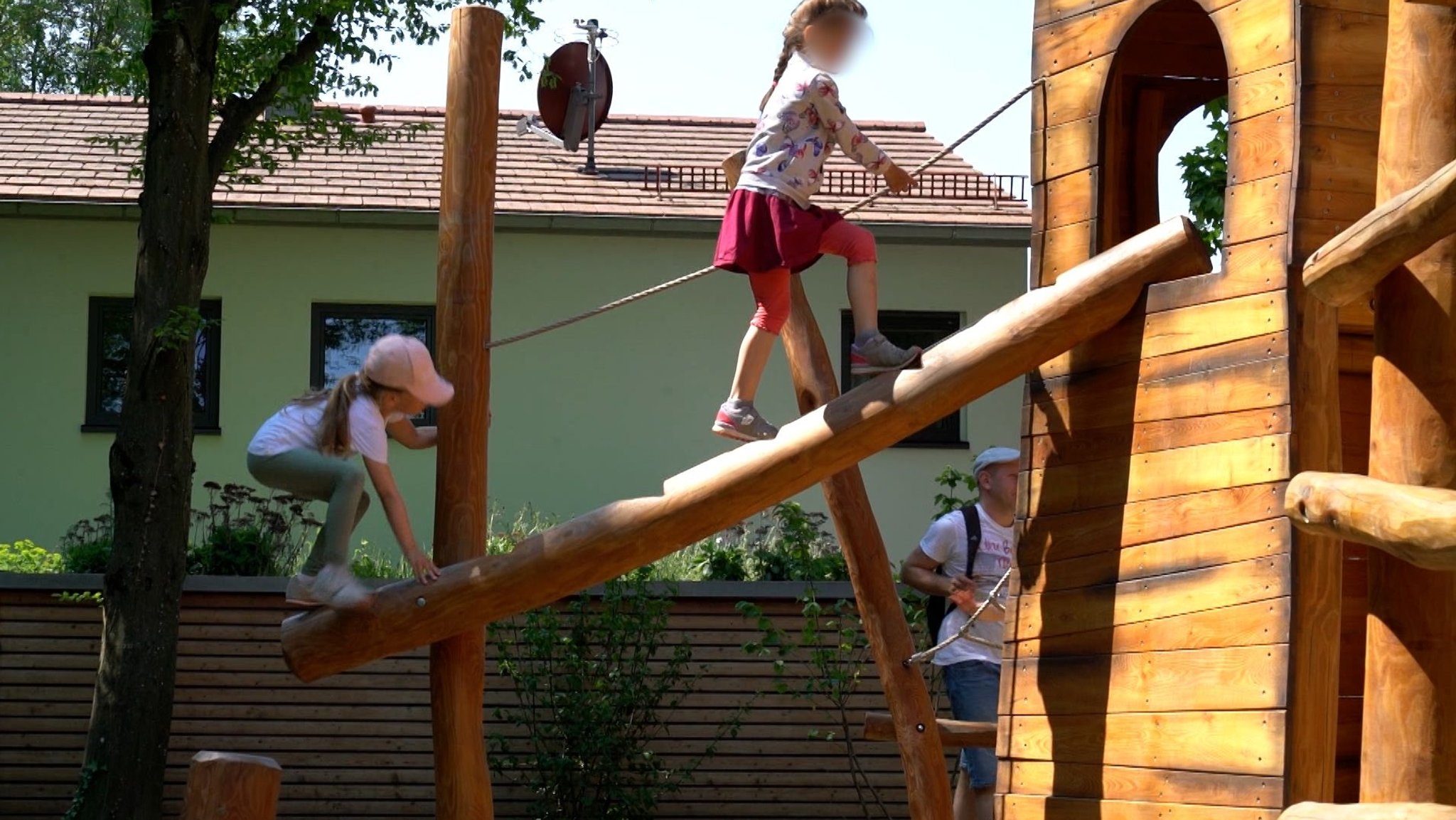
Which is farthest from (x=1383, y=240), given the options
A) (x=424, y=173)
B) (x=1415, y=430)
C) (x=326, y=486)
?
(x=424, y=173)

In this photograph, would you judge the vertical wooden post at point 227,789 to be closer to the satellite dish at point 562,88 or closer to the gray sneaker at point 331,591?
the gray sneaker at point 331,591

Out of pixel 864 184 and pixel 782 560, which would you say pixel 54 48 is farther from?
pixel 782 560

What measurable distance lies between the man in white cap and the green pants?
100 inches

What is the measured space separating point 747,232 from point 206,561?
23.4 ft

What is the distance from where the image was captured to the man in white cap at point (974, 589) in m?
7.57

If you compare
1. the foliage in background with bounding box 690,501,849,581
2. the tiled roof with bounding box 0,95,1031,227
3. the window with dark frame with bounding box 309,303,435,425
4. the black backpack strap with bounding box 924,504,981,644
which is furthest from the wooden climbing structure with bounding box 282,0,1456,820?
the window with dark frame with bounding box 309,303,435,425

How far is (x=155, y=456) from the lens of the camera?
973cm

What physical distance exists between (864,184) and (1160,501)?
40.7 feet

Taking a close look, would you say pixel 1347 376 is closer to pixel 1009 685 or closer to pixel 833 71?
pixel 1009 685

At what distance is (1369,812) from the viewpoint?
3883mm

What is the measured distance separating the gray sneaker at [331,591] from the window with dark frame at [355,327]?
34.8 ft

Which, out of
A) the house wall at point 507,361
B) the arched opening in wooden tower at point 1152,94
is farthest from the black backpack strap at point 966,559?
the house wall at point 507,361

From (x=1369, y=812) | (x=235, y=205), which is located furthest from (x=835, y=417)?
(x=235, y=205)

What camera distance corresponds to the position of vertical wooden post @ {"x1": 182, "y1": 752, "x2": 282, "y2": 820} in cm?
507
